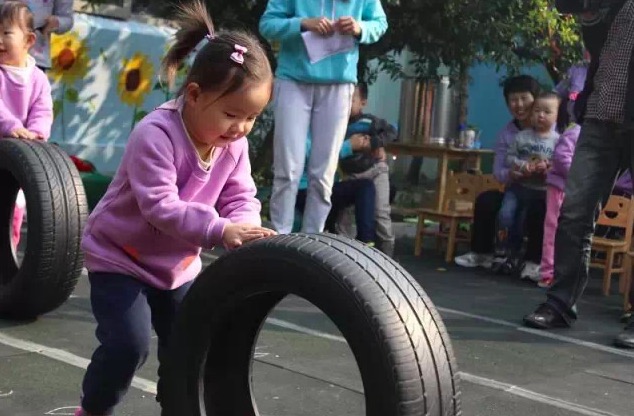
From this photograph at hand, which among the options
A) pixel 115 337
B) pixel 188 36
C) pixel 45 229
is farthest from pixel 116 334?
pixel 45 229

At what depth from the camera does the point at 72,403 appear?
12.3 ft

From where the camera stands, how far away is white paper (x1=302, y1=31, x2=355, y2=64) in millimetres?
6531

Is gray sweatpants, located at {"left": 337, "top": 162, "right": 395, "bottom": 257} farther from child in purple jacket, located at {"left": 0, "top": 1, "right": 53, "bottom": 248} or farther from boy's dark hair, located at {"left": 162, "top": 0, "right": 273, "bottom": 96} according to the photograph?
boy's dark hair, located at {"left": 162, "top": 0, "right": 273, "bottom": 96}

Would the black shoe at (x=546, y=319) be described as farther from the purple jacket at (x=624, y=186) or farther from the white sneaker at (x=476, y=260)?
the purple jacket at (x=624, y=186)

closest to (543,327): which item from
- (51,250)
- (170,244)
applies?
(51,250)

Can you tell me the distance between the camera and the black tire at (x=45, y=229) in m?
4.76

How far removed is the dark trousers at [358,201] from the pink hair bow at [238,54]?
4591 mm

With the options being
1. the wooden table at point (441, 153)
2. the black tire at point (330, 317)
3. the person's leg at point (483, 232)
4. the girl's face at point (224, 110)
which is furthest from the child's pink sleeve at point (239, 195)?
the wooden table at point (441, 153)

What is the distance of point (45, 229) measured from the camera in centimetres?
475

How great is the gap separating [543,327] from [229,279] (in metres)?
3.10

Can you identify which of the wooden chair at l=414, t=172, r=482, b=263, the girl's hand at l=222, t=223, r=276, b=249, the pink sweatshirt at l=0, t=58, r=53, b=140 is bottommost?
the wooden chair at l=414, t=172, r=482, b=263

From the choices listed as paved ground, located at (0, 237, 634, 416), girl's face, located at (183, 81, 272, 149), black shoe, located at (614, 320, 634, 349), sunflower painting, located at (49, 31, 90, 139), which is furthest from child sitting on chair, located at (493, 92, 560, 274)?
girl's face, located at (183, 81, 272, 149)

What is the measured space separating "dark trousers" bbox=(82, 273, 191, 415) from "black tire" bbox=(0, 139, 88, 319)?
5.24ft

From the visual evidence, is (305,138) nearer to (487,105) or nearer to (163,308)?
(163,308)
